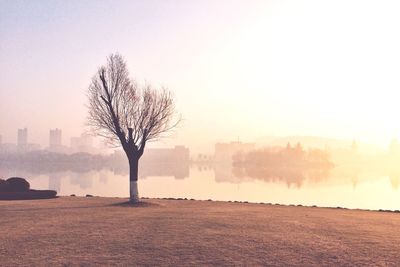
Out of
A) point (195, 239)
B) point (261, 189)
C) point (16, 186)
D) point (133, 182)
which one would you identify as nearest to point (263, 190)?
point (261, 189)

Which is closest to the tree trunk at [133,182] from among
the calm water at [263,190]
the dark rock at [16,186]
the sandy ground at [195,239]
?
the sandy ground at [195,239]

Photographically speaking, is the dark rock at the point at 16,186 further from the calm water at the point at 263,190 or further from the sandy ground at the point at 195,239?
the calm water at the point at 263,190

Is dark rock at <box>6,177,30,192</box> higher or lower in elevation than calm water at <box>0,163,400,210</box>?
higher

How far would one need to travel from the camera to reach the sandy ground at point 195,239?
12.7 meters

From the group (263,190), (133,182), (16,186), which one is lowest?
(263,190)

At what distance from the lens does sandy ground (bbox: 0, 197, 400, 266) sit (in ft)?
41.7

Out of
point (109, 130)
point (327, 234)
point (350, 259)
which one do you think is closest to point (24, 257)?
point (350, 259)

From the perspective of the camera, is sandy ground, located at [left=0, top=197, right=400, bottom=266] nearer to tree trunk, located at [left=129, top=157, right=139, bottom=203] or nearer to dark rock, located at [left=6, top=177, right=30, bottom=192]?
tree trunk, located at [left=129, top=157, right=139, bottom=203]

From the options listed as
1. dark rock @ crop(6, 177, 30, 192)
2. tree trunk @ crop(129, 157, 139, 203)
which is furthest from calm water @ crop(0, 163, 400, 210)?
dark rock @ crop(6, 177, 30, 192)

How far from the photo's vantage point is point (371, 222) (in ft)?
67.6

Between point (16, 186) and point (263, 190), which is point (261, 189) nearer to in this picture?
point (263, 190)

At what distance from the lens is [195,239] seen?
15273 mm

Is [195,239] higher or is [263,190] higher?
[195,239]

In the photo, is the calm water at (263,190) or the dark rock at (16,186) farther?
the calm water at (263,190)
